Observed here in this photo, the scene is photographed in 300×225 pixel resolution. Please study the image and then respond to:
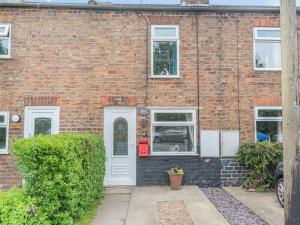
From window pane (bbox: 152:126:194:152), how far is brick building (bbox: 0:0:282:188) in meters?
0.03

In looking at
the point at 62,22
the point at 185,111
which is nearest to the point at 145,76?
the point at 185,111

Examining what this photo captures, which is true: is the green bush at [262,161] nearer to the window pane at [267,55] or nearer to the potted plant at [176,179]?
the potted plant at [176,179]

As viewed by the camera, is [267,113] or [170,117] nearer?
[170,117]

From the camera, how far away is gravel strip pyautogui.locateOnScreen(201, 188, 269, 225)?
6.33m

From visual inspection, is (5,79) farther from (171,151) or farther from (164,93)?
(171,151)

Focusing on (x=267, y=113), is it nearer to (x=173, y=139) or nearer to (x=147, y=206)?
(x=173, y=139)

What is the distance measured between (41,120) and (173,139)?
4.18 m

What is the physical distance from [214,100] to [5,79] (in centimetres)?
659

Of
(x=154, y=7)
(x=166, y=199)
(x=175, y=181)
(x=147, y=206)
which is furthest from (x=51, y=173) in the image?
(x=154, y=7)

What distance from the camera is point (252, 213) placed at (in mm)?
6883

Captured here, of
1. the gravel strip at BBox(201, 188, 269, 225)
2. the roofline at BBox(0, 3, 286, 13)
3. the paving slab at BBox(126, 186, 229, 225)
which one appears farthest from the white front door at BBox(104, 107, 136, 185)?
the roofline at BBox(0, 3, 286, 13)

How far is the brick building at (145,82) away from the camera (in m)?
9.96

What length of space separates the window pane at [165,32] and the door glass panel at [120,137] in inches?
118

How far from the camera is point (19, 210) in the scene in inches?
166
